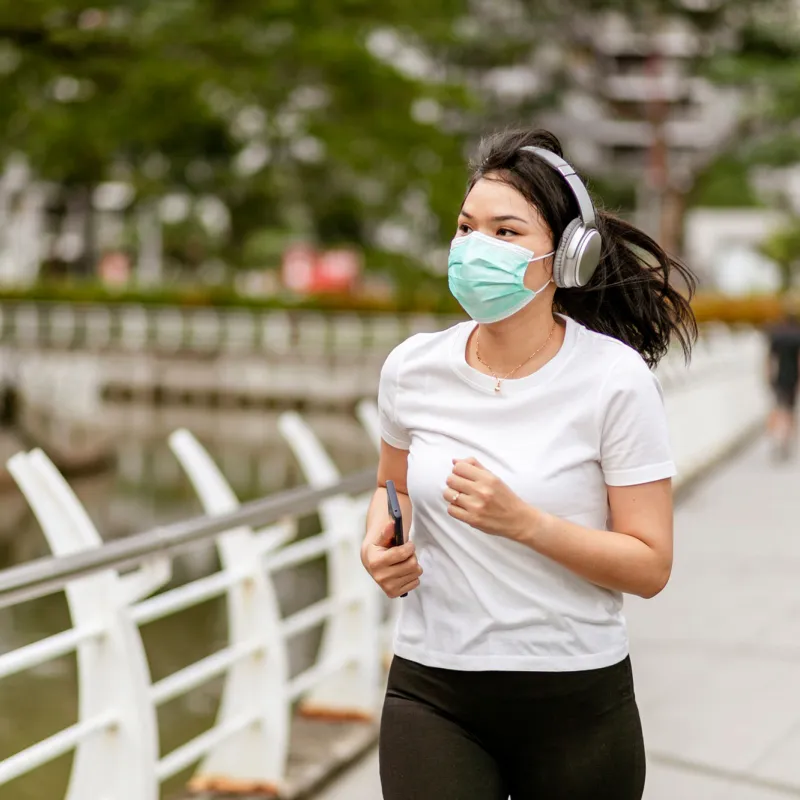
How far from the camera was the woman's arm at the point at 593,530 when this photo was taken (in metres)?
2.12

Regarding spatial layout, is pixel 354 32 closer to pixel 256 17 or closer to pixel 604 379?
pixel 256 17

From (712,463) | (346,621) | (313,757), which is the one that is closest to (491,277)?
(313,757)

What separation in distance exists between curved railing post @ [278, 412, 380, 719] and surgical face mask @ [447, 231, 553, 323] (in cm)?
289

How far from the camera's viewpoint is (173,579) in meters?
10.3

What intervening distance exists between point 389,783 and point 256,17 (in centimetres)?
1912

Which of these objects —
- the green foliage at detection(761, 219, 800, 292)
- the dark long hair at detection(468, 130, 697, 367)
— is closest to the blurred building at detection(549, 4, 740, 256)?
the green foliage at detection(761, 219, 800, 292)

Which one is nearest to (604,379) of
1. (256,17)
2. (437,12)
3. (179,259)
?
(256,17)

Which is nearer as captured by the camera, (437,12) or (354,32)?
(354,32)

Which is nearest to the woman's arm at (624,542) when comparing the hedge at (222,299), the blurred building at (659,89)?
the hedge at (222,299)

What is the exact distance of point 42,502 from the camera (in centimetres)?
335

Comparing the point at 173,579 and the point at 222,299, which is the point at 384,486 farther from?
the point at 222,299

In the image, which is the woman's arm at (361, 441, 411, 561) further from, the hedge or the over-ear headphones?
the hedge

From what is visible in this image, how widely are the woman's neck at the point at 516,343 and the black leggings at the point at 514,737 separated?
0.53 meters

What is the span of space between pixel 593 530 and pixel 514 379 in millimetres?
294
